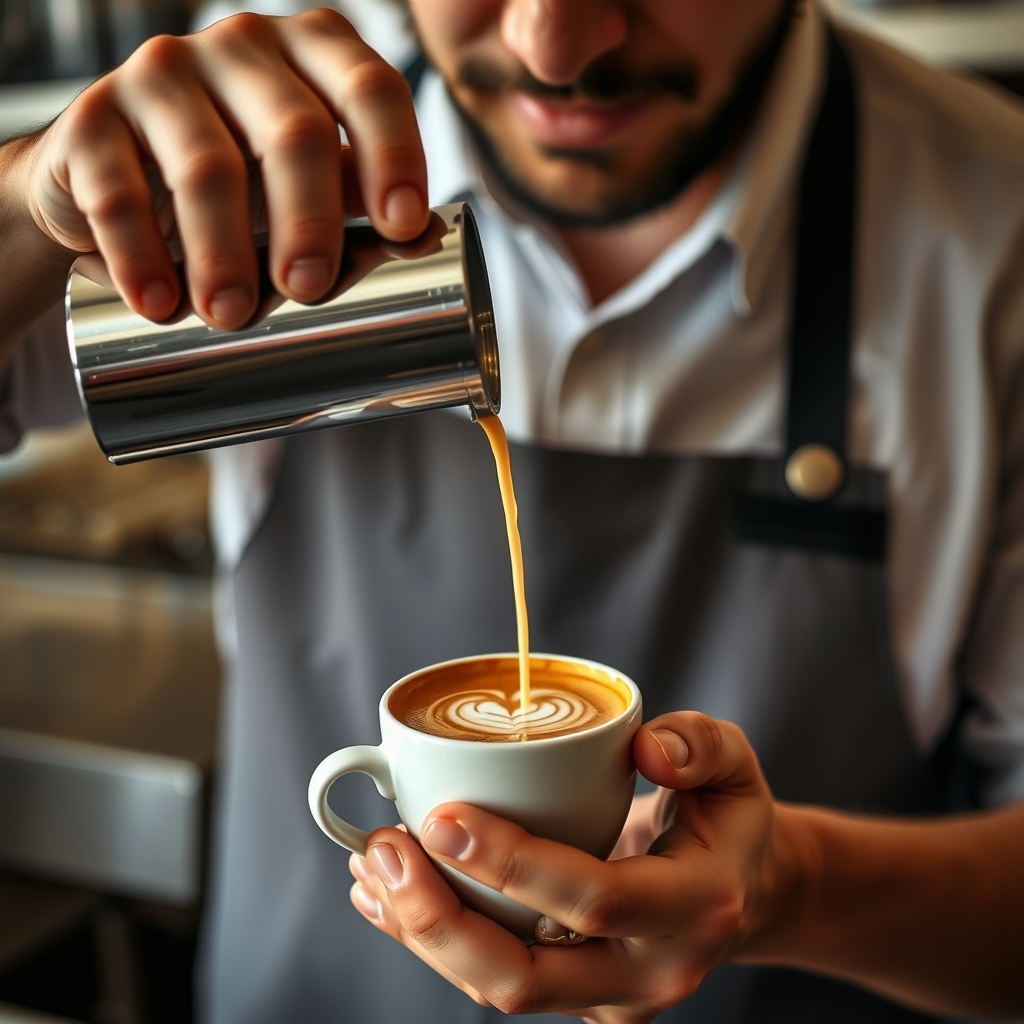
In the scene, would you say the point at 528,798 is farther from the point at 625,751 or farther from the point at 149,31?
the point at 149,31

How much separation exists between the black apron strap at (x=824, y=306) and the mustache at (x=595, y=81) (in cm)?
22

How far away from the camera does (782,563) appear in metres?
1.17

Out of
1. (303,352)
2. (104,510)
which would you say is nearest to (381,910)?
(303,352)

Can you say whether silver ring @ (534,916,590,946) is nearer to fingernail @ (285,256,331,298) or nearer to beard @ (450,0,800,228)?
fingernail @ (285,256,331,298)

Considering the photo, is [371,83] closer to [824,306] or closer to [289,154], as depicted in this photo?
[289,154]

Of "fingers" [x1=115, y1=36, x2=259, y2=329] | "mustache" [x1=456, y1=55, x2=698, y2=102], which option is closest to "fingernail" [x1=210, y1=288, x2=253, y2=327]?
"fingers" [x1=115, y1=36, x2=259, y2=329]

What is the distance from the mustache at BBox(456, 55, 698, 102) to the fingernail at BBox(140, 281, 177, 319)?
1.54 feet

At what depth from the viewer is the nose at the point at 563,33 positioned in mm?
888

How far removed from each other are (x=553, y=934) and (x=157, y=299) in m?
0.44

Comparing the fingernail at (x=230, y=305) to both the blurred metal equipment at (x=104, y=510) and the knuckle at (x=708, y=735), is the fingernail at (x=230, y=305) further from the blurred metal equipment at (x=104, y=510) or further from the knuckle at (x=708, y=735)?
the blurred metal equipment at (x=104, y=510)

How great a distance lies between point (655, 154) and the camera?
111 cm

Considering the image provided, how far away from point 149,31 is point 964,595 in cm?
173

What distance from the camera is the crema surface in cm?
74

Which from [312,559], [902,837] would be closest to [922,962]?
[902,837]
